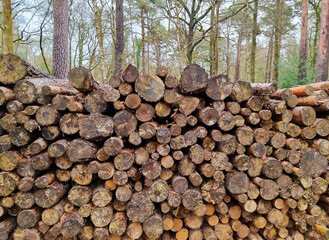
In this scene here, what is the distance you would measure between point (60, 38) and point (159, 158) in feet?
15.8

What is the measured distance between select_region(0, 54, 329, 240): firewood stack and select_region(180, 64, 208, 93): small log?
0.02m

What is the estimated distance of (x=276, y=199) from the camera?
2.22 metres

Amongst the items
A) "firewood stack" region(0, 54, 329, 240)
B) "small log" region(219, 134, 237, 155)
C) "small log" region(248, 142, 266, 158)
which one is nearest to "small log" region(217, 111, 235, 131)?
"firewood stack" region(0, 54, 329, 240)

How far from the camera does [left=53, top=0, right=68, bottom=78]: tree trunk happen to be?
494 cm

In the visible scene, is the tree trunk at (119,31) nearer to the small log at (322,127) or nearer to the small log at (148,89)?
the small log at (148,89)

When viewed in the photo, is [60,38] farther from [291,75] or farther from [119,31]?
[291,75]

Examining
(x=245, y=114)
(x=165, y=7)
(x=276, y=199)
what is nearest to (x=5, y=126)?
(x=245, y=114)

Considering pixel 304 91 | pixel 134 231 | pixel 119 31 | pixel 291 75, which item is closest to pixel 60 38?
pixel 119 31

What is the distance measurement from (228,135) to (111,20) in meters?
12.4

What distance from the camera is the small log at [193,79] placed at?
2027mm

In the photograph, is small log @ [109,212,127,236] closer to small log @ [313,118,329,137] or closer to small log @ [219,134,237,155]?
small log @ [219,134,237,155]

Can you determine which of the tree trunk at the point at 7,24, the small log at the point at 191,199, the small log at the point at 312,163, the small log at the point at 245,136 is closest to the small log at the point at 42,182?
the small log at the point at 191,199

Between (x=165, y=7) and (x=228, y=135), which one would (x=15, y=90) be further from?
(x=165, y=7)

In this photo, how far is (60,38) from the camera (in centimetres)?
500
